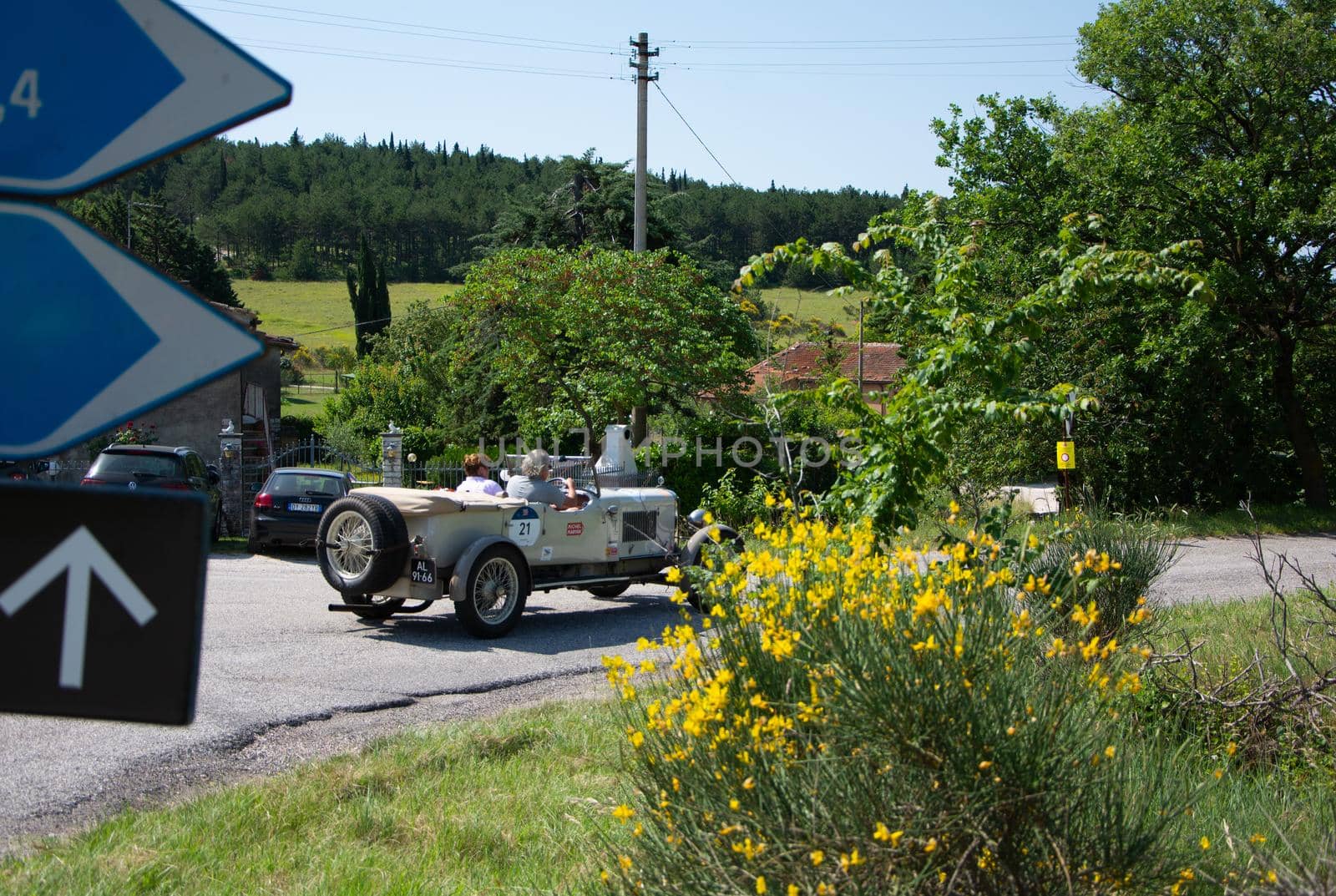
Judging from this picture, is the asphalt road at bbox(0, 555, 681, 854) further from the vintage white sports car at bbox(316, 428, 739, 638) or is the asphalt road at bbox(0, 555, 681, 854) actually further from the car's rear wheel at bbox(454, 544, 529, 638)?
the vintage white sports car at bbox(316, 428, 739, 638)

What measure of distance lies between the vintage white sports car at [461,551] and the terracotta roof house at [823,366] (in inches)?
64.1

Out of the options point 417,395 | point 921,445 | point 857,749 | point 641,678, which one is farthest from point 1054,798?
point 417,395

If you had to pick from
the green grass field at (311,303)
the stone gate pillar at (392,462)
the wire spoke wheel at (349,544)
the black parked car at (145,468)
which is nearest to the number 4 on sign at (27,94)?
the wire spoke wheel at (349,544)

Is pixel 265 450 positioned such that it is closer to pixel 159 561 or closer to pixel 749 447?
pixel 749 447

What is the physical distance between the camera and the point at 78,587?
1743mm

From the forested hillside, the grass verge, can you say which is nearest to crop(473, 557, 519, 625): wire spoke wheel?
the grass verge

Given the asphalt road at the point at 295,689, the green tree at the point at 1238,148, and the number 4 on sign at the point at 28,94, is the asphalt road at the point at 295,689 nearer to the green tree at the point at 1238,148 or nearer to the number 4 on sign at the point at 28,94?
the number 4 on sign at the point at 28,94

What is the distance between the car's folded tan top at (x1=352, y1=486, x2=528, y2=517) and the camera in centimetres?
973

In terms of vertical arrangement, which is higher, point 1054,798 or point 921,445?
point 921,445

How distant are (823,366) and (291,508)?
960 centimetres

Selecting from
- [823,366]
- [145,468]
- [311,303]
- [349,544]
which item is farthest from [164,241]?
[311,303]

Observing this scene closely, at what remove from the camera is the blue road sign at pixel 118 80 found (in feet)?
6.24

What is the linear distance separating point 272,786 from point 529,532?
204 inches

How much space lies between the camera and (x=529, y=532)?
1052 centimetres
